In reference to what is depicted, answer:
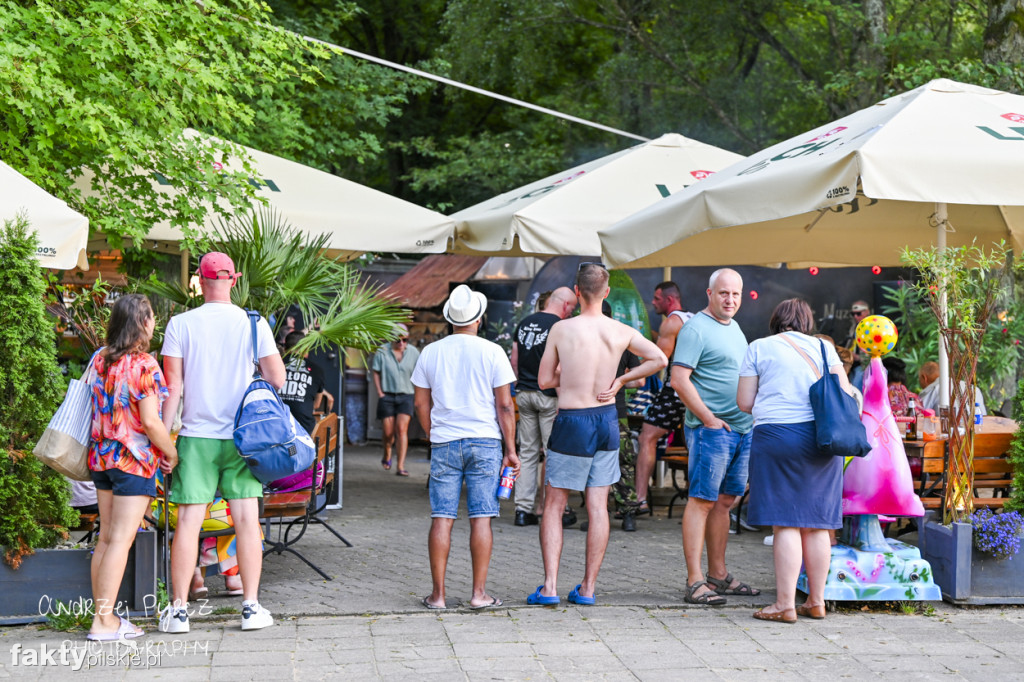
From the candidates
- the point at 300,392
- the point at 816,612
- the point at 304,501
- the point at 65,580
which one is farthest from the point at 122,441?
the point at 816,612

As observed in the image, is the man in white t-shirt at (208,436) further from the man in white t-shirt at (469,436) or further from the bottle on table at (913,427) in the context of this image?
the bottle on table at (913,427)

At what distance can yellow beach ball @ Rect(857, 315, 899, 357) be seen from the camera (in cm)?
576

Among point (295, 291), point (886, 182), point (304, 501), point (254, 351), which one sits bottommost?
point (304, 501)

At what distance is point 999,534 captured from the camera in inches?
232

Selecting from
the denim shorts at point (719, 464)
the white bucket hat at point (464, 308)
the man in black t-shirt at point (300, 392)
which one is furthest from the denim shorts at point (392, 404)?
the denim shorts at point (719, 464)

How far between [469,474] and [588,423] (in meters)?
0.67

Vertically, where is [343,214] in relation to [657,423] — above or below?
above

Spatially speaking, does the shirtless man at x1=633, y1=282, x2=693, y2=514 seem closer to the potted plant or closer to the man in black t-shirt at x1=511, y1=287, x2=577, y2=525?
the man in black t-shirt at x1=511, y1=287, x2=577, y2=525

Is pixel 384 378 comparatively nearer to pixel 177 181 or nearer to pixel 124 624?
pixel 177 181

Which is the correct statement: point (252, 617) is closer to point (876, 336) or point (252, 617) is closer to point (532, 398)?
point (876, 336)

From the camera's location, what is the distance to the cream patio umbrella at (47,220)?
18.8 ft

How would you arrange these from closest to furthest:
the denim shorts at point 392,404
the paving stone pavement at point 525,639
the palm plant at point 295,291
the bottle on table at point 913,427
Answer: the paving stone pavement at point 525,639
the palm plant at point 295,291
the bottle on table at point 913,427
the denim shorts at point 392,404

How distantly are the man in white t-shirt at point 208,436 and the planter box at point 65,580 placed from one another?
0.30 metres

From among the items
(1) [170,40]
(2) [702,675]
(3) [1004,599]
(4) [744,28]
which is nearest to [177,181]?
(1) [170,40]
